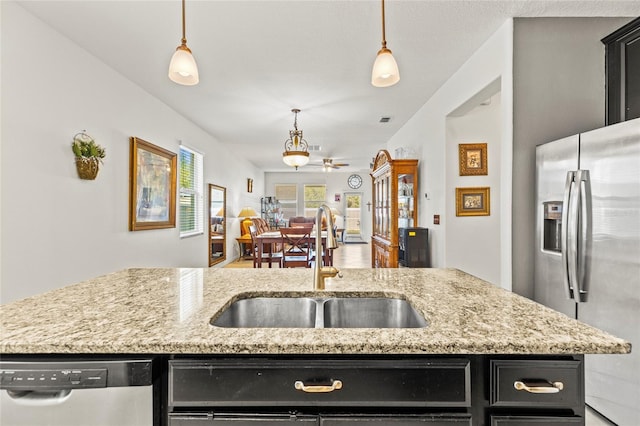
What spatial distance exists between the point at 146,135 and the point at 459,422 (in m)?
4.15

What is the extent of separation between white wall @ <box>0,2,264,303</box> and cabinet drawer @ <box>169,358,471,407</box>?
214cm

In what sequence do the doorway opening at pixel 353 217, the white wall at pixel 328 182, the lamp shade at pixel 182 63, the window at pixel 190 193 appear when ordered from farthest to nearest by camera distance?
the doorway opening at pixel 353 217 → the white wall at pixel 328 182 → the window at pixel 190 193 → the lamp shade at pixel 182 63

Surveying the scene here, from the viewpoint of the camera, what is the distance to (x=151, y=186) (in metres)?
3.97

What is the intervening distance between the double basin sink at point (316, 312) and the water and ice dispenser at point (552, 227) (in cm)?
149

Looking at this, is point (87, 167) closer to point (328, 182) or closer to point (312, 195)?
point (312, 195)

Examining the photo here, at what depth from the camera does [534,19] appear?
2447mm

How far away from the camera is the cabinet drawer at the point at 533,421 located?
86 cm

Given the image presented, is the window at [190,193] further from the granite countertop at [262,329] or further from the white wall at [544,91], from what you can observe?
the white wall at [544,91]

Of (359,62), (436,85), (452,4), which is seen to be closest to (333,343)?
(452,4)

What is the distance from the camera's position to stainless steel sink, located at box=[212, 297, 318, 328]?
1.37m

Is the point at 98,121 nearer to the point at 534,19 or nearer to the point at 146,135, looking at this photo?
the point at 146,135

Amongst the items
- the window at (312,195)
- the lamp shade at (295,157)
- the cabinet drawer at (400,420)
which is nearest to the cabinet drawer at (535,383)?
the cabinet drawer at (400,420)

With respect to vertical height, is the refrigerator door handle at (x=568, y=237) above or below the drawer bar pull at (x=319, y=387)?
above

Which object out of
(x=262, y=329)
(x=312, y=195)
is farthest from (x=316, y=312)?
(x=312, y=195)
